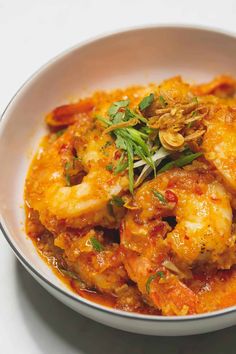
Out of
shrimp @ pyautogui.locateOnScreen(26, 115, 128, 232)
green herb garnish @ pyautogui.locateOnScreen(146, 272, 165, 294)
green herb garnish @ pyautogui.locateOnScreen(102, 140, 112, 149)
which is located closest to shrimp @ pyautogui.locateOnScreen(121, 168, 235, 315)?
green herb garnish @ pyautogui.locateOnScreen(146, 272, 165, 294)

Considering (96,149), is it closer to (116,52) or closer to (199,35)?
(116,52)

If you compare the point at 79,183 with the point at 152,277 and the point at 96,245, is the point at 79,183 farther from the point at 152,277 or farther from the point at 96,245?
the point at 152,277

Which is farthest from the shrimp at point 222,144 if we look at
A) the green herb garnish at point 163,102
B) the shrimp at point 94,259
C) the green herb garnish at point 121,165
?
the shrimp at point 94,259

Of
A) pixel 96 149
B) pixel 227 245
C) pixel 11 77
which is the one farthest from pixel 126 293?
pixel 11 77

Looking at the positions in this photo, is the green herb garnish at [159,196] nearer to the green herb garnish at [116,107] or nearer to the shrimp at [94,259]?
the shrimp at [94,259]

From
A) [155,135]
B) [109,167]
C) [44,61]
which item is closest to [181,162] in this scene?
[155,135]
